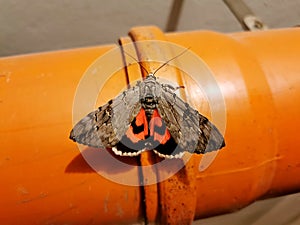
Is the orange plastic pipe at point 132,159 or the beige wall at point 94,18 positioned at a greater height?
the beige wall at point 94,18

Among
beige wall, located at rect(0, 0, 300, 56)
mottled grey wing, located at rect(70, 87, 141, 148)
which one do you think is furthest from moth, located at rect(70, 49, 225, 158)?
beige wall, located at rect(0, 0, 300, 56)

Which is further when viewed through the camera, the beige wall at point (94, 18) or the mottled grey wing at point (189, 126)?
the beige wall at point (94, 18)

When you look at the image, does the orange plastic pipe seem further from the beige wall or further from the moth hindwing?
the beige wall

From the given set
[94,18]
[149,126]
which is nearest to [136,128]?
[149,126]

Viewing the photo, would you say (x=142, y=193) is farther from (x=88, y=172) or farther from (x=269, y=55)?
(x=269, y=55)

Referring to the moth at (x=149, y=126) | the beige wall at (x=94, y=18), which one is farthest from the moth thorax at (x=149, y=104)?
the beige wall at (x=94, y=18)

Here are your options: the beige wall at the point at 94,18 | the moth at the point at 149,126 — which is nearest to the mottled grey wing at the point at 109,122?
the moth at the point at 149,126

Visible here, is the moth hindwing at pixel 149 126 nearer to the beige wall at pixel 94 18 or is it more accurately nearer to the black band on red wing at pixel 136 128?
the black band on red wing at pixel 136 128

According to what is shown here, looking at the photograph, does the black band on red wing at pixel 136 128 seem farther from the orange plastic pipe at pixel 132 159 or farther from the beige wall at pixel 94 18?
the beige wall at pixel 94 18

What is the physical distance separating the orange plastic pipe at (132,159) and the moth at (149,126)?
0.03 meters

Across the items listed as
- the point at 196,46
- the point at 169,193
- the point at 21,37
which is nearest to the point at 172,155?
the point at 169,193

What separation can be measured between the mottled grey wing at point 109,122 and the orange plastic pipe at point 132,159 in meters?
0.02

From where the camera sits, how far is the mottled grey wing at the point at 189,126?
0.58 m

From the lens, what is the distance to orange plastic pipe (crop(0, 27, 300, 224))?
0.58 metres
